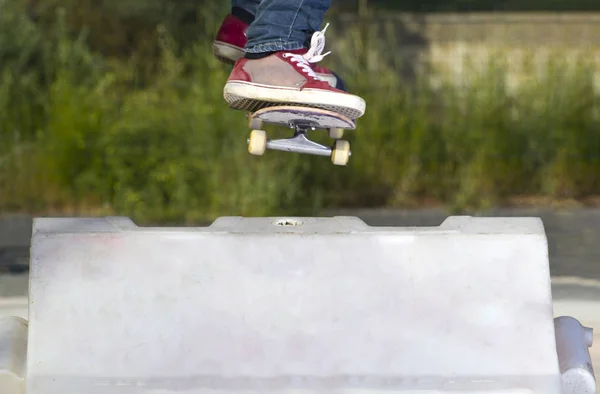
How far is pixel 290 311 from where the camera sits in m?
3.58

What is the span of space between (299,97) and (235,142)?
134 inches

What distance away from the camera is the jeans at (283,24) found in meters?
4.09

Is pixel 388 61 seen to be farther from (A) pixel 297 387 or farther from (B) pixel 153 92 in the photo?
(A) pixel 297 387

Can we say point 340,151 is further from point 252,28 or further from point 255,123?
point 252,28

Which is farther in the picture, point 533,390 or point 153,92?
point 153,92

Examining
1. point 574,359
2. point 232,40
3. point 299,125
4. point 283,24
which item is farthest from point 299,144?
point 574,359

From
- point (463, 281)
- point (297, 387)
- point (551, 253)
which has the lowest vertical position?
point (551, 253)

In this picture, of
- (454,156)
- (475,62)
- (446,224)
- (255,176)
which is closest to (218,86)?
(255,176)

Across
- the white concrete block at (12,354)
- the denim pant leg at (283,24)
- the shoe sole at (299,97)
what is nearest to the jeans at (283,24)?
the denim pant leg at (283,24)

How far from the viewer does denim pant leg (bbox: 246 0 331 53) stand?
409 cm

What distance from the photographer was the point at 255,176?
24.4 feet

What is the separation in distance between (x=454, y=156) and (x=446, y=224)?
4.37 metres

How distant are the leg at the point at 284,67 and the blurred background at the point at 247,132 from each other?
300 cm

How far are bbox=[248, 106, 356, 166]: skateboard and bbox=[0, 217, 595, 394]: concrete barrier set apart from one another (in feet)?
2.07
